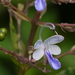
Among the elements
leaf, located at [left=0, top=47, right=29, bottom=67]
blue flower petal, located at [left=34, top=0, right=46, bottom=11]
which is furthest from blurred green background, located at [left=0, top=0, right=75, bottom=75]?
blue flower petal, located at [left=34, top=0, right=46, bottom=11]

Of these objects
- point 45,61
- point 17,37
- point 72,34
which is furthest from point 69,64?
point 45,61

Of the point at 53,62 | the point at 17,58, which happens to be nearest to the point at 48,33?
the point at 17,58

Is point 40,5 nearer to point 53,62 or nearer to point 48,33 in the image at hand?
point 53,62

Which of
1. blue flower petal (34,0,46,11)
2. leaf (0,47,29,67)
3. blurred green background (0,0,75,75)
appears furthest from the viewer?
blurred green background (0,0,75,75)

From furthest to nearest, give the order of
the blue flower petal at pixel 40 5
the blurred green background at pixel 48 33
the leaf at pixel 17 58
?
the blurred green background at pixel 48 33, the leaf at pixel 17 58, the blue flower petal at pixel 40 5

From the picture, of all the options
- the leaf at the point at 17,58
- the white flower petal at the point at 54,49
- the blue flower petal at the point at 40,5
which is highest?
the blue flower petal at the point at 40,5

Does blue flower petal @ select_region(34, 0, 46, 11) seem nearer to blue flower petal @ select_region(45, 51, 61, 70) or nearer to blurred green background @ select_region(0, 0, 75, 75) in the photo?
blue flower petal @ select_region(45, 51, 61, 70)

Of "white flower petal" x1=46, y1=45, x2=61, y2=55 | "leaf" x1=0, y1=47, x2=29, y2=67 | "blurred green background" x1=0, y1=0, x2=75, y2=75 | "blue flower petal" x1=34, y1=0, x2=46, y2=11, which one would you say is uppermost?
"blue flower petal" x1=34, y1=0, x2=46, y2=11

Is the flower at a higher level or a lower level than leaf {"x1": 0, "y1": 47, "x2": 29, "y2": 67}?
higher

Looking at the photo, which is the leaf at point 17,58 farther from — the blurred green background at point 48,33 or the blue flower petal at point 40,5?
the blurred green background at point 48,33

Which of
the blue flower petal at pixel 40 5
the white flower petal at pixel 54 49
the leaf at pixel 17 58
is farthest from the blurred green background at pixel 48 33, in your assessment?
the blue flower petal at pixel 40 5

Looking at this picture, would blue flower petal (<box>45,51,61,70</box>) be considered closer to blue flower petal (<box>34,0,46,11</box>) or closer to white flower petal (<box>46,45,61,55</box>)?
white flower petal (<box>46,45,61,55</box>)

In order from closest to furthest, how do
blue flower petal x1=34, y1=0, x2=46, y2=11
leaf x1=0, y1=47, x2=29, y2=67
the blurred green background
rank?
blue flower petal x1=34, y1=0, x2=46, y2=11
leaf x1=0, y1=47, x2=29, y2=67
the blurred green background

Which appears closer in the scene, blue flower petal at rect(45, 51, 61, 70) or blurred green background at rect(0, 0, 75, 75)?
blue flower petal at rect(45, 51, 61, 70)
